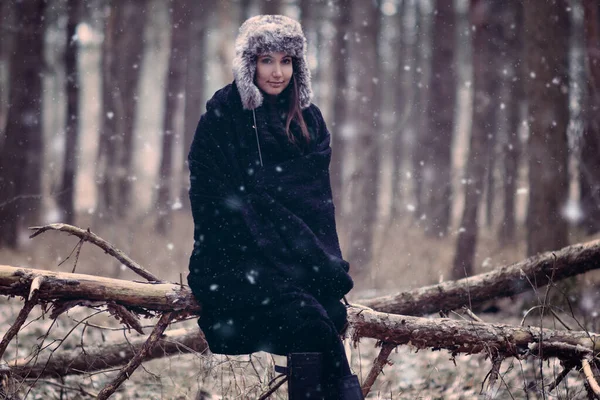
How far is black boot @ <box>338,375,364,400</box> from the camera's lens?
10.3 ft

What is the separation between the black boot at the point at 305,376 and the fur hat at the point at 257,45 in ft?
5.08

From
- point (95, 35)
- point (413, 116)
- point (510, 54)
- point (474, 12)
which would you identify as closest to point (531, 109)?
point (474, 12)

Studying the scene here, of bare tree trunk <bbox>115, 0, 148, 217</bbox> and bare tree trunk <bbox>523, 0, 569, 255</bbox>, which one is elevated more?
bare tree trunk <bbox>115, 0, 148, 217</bbox>

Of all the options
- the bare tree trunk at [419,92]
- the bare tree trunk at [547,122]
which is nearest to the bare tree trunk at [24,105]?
the bare tree trunk at [547,122]

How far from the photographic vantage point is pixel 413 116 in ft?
55.4

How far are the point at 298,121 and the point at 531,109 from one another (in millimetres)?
5071

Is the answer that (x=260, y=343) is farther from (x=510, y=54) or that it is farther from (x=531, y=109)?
(x=510, y=54)

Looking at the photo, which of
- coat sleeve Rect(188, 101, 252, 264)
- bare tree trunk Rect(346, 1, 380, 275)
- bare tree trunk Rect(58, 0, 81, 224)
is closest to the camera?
coat sleeve Rect(188, 101, 252, 264)

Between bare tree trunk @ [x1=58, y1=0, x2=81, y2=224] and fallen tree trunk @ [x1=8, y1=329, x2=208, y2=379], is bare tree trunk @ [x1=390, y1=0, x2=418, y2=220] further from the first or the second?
fallen tree trunk @ [x1=8, y1=329, x2=208, y2=379]

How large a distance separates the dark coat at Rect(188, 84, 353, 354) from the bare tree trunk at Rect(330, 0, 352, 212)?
8.33m

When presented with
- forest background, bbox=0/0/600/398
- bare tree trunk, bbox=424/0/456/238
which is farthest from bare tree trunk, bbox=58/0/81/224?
bare tree trunk, bbox=424/0/456/238

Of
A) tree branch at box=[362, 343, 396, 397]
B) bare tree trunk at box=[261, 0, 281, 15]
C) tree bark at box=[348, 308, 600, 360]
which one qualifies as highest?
bare tree trunk at box=[261, 0, 281, 15]

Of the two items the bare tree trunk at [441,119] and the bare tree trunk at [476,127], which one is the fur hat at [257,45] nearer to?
the bare tree trunk at [476,127]

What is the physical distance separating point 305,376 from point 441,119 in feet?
35.8
